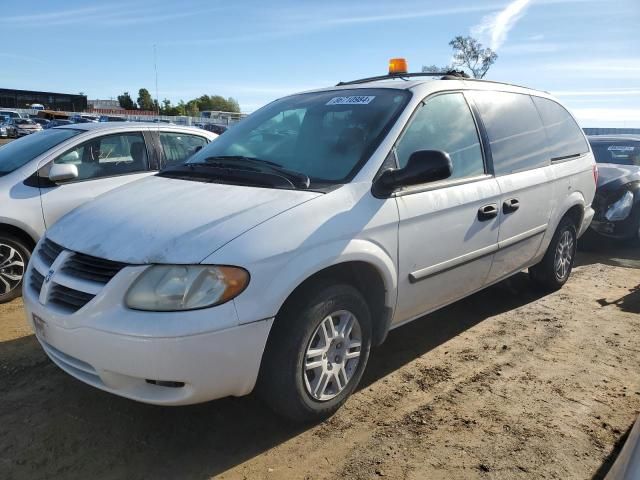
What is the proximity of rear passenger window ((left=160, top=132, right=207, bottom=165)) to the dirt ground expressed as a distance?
249 cm

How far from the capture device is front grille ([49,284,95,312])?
8.04 feet

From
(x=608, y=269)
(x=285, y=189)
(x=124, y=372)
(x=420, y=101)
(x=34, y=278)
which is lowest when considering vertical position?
(x=608, y=269)

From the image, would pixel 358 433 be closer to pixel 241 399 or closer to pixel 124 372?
pixel 241 399

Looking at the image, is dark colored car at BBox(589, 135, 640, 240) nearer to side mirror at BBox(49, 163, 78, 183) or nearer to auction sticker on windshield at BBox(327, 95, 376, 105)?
auction sticker on windshield at BBox(327, 95, 376, 105)

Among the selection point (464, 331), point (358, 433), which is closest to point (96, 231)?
point (358, 433)

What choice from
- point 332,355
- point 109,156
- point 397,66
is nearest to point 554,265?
point 397,66

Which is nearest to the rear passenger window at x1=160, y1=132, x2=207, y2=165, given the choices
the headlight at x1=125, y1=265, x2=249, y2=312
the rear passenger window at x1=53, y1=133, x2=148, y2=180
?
the rear passenger window at x1=53, y1=133, x2=148, y2=180

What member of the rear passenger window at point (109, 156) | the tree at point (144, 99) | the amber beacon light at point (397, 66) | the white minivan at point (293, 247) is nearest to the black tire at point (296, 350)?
the white minivan at point (293, 247)

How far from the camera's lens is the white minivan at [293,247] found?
2.34m

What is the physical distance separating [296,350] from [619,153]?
7792mm

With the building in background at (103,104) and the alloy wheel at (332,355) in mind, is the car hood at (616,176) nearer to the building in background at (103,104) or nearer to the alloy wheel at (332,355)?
the alloy wheel at (332,355)

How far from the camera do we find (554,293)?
17.3 feet

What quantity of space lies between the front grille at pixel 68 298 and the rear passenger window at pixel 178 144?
331 centimetres

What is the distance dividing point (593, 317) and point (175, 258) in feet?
12.5
